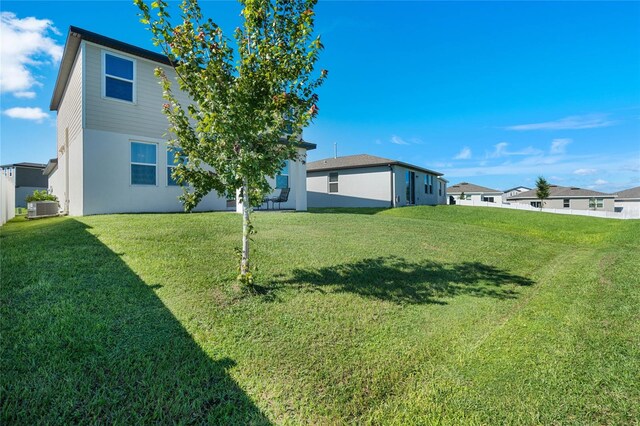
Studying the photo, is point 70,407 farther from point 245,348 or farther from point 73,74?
point 73,74

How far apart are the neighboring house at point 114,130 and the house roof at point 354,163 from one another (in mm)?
12719

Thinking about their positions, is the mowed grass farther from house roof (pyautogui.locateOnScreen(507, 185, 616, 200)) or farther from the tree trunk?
house roof (pyautogui.locateOnScreen(507, 185, 616, 200))

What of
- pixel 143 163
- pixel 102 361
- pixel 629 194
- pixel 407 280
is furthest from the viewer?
pixel 629 194

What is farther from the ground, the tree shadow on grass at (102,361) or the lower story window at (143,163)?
the lower story window at (143,163)

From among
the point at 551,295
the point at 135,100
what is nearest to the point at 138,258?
the point at 551,295

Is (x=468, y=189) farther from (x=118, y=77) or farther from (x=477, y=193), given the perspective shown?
(x=118, y=77)

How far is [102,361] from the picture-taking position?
266cm

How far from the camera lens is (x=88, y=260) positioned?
487 centimetres

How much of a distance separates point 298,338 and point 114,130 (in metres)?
10.8

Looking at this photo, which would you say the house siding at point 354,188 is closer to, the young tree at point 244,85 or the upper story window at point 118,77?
the upper story window at point 118,77

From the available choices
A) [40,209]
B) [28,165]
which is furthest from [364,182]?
[28,165]

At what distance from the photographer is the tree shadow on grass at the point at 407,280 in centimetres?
488

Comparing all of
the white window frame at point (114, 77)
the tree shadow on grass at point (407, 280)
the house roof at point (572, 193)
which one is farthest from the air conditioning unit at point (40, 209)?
the house roof at point (572, 193)

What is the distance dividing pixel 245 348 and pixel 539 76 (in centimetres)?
2235
